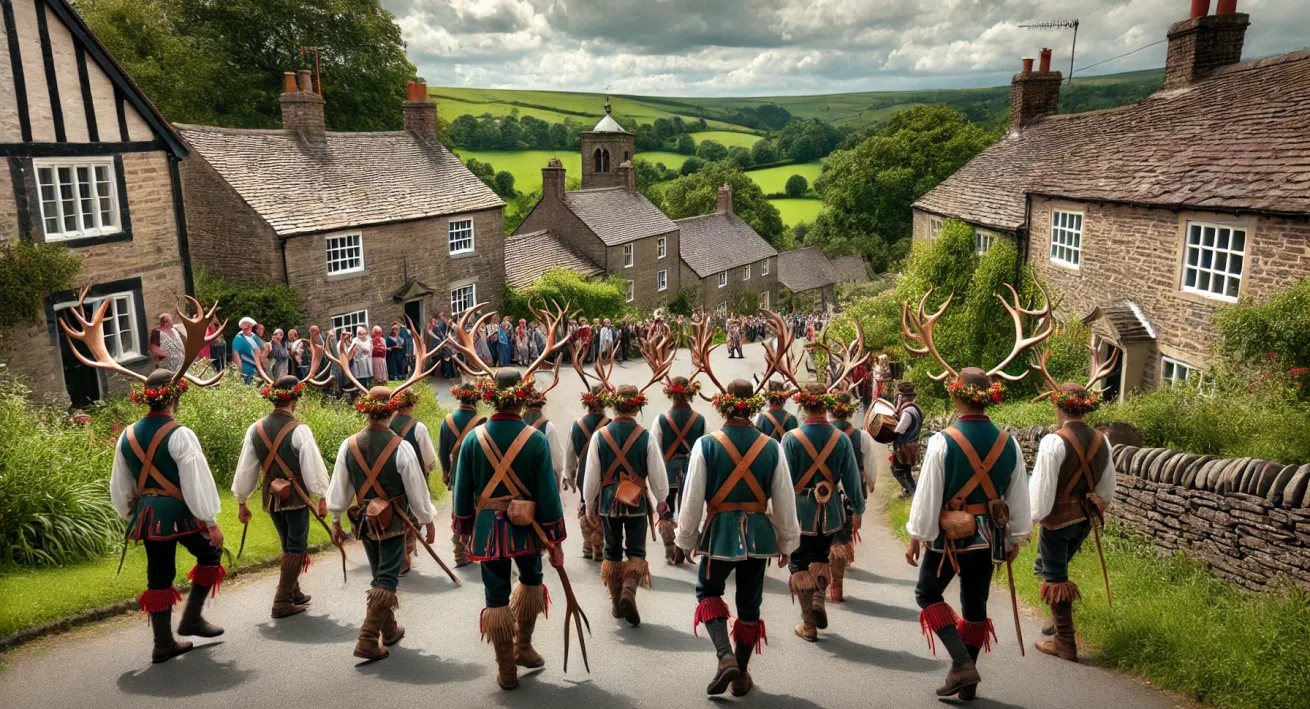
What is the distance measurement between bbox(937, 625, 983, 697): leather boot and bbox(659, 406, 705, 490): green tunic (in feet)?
11.1

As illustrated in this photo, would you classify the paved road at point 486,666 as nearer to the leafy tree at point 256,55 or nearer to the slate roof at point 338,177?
the slate roof at point 338,177

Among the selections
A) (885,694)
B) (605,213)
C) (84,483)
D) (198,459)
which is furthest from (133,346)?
(605,213)

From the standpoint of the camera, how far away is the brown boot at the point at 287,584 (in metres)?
7.46

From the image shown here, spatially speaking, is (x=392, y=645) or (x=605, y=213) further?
(x=605, y=213)

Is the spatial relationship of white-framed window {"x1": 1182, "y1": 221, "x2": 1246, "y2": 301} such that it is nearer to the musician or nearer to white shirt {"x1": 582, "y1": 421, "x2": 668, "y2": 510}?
white shirt {"x1": 582, "y1": 421, "x2": 668, "y2": 510}

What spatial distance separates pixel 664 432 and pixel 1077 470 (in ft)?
12.8

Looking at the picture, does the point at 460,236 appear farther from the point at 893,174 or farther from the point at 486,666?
the point at 893,174

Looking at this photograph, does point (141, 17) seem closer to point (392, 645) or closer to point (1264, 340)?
point (392, 645)

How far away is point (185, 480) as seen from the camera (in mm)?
6438

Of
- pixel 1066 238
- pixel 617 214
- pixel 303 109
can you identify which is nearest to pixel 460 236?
pixel 303 109

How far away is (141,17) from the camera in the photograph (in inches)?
1127

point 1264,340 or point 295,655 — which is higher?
point 1264,340

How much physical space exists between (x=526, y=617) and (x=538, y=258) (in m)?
28.1

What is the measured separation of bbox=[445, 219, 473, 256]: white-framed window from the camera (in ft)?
84.3
